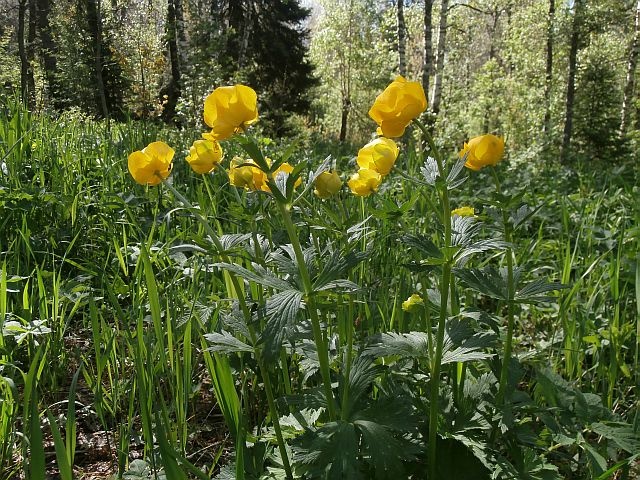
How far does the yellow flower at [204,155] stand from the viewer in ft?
3.20

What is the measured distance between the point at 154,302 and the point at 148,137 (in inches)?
112

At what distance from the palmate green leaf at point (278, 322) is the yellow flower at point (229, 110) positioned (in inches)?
11.8

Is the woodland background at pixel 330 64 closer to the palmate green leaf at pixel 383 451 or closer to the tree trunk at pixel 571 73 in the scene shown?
the tree trunk at pixel 571 73

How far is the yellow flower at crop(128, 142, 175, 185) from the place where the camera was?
1.01 m

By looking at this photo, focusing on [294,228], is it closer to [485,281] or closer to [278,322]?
[278,322]

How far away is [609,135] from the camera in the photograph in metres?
9.68

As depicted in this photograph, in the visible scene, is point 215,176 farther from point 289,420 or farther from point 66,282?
point 289,420

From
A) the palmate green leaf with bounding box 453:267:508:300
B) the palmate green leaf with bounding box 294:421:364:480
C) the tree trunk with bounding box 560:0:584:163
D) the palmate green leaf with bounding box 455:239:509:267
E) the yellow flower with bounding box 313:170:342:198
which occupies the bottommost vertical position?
the palmate green leaf with bounding box 294:421:364:480

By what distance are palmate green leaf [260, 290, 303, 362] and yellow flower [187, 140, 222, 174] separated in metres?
0.38

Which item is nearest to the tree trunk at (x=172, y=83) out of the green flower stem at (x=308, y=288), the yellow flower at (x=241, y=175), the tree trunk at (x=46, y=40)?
the tree trunk at (x=46, y=40)

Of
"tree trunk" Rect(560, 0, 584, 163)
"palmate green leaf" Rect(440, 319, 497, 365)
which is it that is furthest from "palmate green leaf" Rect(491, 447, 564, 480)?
"tree trunk" Rect(560, 0, 584, 163)

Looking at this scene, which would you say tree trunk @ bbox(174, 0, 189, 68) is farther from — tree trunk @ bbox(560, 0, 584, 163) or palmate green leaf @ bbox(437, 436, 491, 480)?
palmate green leaf @ bbox(437, 436, 491, 480)

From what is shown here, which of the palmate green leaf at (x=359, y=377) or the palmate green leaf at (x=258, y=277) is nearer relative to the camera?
the palmate green leaf at (x=258, y=277)

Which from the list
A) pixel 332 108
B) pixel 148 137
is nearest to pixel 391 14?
pixel 332 108
